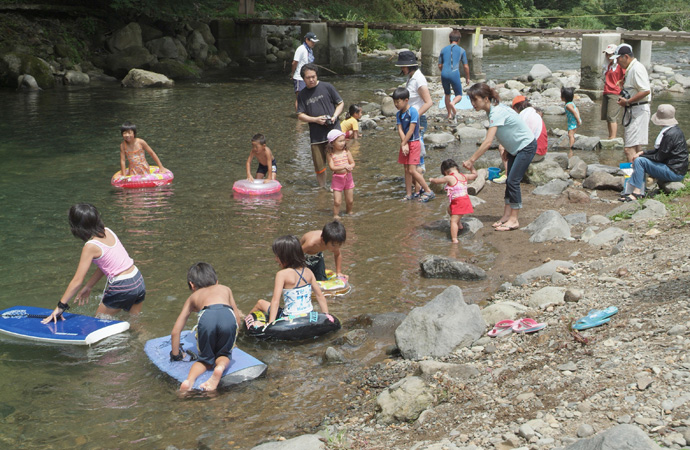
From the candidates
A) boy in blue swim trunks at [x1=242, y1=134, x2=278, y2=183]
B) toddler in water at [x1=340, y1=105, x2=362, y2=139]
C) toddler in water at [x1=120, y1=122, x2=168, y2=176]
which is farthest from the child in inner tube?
toddler in water at [x1=340, y1=105, x2=362, y2=139]

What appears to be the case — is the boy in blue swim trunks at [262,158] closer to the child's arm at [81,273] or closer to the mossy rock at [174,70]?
the child's arm at [81,273]

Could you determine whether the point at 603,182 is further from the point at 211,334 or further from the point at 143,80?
the point at 143,80

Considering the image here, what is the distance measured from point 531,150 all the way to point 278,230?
3253 millimetres

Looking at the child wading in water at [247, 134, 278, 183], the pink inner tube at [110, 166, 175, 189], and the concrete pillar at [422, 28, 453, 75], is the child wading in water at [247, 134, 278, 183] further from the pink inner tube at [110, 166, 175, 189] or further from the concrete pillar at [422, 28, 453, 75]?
the concrete pillar at [422, 28, 453, 75]

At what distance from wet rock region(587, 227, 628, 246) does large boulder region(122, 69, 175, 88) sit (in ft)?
56.5

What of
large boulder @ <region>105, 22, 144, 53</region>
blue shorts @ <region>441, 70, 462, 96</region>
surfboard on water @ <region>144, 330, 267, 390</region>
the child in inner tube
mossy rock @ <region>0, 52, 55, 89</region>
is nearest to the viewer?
surfboard on water @ <region>144, 330, 267, 390</region>

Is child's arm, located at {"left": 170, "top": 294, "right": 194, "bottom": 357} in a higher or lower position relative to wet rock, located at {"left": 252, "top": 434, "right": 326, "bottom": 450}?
higher

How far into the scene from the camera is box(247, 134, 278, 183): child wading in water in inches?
403

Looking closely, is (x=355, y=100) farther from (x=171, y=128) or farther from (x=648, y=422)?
(x=648, y=422)

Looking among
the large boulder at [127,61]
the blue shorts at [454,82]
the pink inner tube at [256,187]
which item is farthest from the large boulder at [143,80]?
the pink inner tube at [256,187]

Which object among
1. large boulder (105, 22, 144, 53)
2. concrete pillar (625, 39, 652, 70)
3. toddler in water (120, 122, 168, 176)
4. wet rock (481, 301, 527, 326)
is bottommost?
wet rock (481, 301, 527, 326)

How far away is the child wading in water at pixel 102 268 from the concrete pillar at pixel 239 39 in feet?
78.9

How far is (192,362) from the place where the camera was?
5.46 m

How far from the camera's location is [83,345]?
5.92 metres
